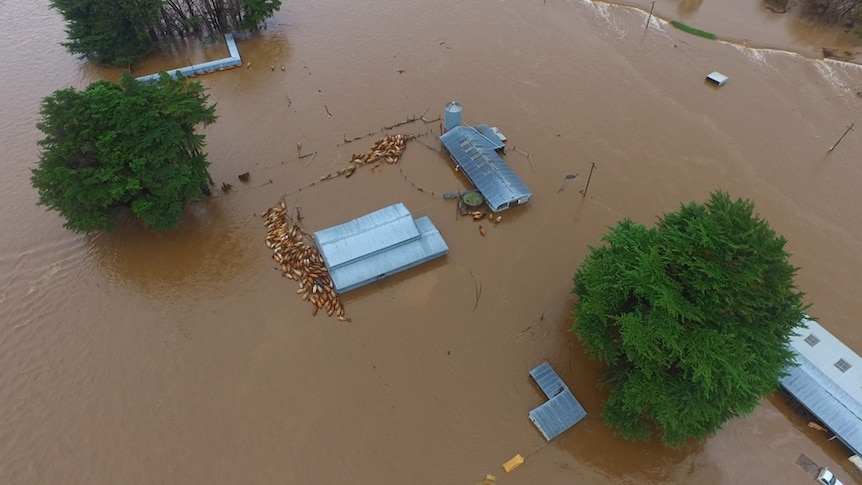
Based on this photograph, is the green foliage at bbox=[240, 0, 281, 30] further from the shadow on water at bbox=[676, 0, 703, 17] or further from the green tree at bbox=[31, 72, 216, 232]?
the shadow on water at bbox=[676, 0, 703, 17]

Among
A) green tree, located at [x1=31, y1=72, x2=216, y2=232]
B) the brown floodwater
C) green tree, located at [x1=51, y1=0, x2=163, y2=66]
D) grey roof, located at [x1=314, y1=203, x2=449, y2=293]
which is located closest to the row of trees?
green tree, located at [x1=51, y1=0, x2=163, y2=66]

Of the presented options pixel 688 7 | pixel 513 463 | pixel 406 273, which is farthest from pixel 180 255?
pixel 688 7

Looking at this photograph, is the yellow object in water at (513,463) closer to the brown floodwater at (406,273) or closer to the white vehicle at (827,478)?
the brown floodwater at (406,273)

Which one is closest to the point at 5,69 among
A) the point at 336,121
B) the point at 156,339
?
the point at 336,121

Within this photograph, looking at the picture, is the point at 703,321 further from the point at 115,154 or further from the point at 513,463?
the point at 115,154

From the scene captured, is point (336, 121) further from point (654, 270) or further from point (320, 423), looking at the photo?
point (654, 270)

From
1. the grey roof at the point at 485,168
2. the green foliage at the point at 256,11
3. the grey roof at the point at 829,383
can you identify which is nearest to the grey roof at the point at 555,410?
the grey roof at the point at 829,383
